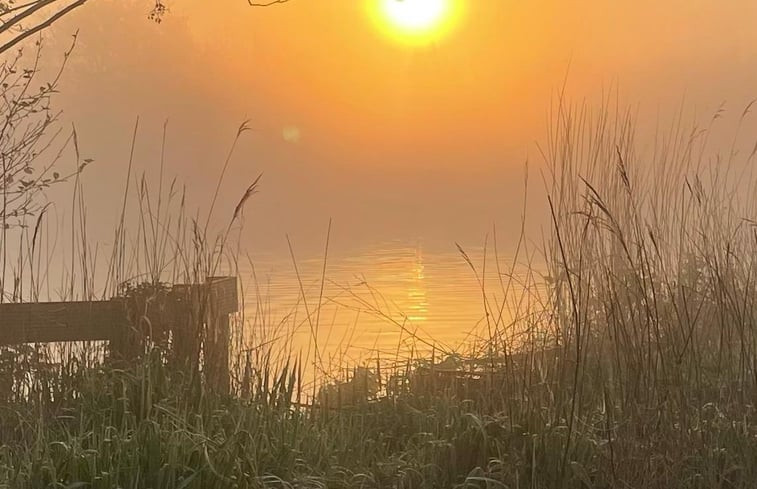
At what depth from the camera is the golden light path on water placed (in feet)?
9.75

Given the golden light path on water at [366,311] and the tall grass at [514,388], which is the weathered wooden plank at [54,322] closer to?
the tall grass at [514,388]

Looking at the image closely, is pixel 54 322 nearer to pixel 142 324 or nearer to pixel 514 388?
pixel 142 324

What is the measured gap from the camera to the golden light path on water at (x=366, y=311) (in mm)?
2973

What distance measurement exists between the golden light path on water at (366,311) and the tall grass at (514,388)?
7 cm

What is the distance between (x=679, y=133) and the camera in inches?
124

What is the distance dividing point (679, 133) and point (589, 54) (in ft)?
4.02

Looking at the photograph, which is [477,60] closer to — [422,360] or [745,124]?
[745,124]

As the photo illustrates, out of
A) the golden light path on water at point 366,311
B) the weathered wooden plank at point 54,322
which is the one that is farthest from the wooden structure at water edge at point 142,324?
the golden light path on water at point 366,311

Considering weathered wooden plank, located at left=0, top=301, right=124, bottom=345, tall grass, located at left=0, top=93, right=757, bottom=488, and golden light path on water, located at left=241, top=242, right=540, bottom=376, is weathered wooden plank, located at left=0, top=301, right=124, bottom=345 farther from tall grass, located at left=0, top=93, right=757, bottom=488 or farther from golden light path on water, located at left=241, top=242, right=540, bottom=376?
golden light path on water, located at left=241, top=242, right=540, bottom=376

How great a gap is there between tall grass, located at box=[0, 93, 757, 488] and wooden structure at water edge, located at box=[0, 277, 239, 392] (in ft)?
0.20

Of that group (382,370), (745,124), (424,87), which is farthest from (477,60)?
(382,370)

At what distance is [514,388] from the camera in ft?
6.75

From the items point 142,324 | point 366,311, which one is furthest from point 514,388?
point 366,311

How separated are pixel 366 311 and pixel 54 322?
4.18 feet
